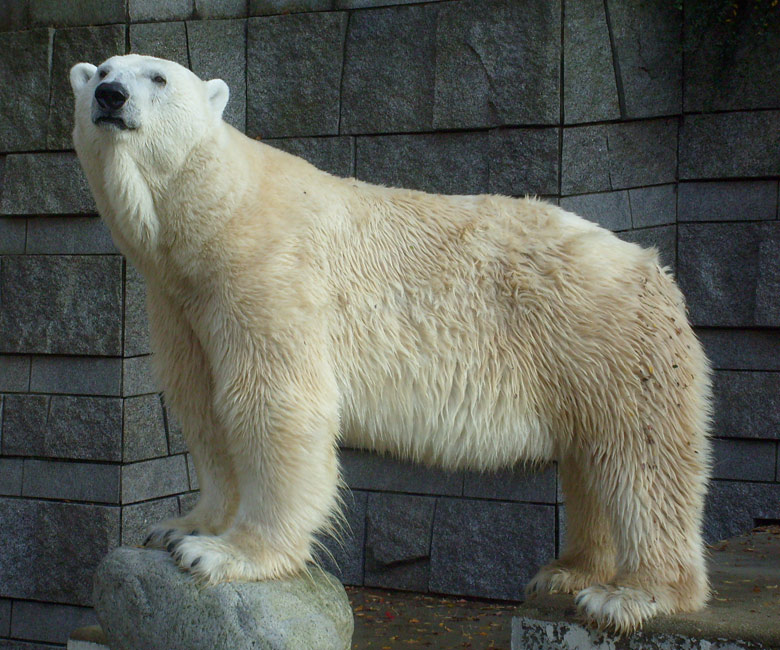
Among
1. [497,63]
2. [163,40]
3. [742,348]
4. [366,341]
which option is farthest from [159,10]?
[742,348]

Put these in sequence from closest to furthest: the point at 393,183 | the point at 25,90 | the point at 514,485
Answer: the point at 514,485, the point at 393,183, the point at 25,90

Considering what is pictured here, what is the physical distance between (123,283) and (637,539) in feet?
10.4

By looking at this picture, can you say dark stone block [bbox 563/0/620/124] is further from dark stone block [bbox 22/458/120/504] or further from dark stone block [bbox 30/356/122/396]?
dark stone block [bbox 22/458/120/504]

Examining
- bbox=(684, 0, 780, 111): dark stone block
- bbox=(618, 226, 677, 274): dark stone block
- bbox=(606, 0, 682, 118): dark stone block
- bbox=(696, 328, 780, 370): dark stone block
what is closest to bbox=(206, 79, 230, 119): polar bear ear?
bbox=(606, 0, 682, 118): dark stone block

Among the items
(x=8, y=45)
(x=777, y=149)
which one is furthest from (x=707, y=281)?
(x=8, y=45)

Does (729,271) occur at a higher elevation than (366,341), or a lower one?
higher

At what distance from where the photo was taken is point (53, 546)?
532cm

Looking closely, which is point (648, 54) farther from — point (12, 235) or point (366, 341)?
point (12, 235)

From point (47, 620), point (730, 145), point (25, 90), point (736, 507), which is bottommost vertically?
point (47, 620)

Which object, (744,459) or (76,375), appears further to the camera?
(744,459)

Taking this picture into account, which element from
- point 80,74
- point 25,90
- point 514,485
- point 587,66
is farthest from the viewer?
point 25,90

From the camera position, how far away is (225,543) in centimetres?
318

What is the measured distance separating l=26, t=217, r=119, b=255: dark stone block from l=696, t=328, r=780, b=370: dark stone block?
344 cm

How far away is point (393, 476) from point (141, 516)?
1.42m
